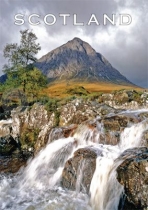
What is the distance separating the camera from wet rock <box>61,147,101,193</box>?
14.2 meters

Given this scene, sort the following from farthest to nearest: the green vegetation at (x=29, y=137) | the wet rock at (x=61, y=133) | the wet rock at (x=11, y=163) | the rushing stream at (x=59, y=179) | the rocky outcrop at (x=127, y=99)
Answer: the rocky outcrop at (x=127, y=99)
the green vegetation at (x=29, y=137)
the wet rock at (x=61, y=133)
the wet rock at (x=11, y=163)
the rushing stream at (x=59, y=179)

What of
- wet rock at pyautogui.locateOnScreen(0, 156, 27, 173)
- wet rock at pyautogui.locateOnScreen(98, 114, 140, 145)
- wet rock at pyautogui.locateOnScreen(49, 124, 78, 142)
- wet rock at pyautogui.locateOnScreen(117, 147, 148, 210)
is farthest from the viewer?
wet rock at pyautogui.locateOnScreen(49, 124, 78, 142)

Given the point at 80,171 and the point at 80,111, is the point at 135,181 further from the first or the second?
the point at 80,111

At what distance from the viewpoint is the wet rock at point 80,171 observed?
14.2 metres

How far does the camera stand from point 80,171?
570 inches

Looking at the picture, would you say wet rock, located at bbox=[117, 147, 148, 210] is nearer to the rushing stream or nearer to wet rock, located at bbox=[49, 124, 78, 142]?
the rushing stream

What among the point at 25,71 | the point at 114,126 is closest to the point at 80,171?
the point at 114,126

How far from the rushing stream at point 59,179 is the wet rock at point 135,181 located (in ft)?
3.09

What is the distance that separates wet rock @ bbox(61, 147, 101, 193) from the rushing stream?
263mm

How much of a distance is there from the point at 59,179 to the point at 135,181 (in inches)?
270

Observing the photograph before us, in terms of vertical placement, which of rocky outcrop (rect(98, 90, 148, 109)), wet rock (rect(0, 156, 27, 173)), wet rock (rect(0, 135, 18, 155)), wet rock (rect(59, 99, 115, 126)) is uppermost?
rocky outcrop (rect(98, 90, 148, 109))

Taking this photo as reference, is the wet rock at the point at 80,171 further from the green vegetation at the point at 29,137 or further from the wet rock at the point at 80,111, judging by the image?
the green vegetation at the point at 29,137

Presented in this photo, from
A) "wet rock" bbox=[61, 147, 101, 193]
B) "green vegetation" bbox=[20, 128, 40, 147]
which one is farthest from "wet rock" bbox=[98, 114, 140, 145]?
"green vegetation" bbox=[20, 128, 40, 147]

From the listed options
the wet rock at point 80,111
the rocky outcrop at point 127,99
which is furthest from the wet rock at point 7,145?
the rocky outcrop at point 127,99
